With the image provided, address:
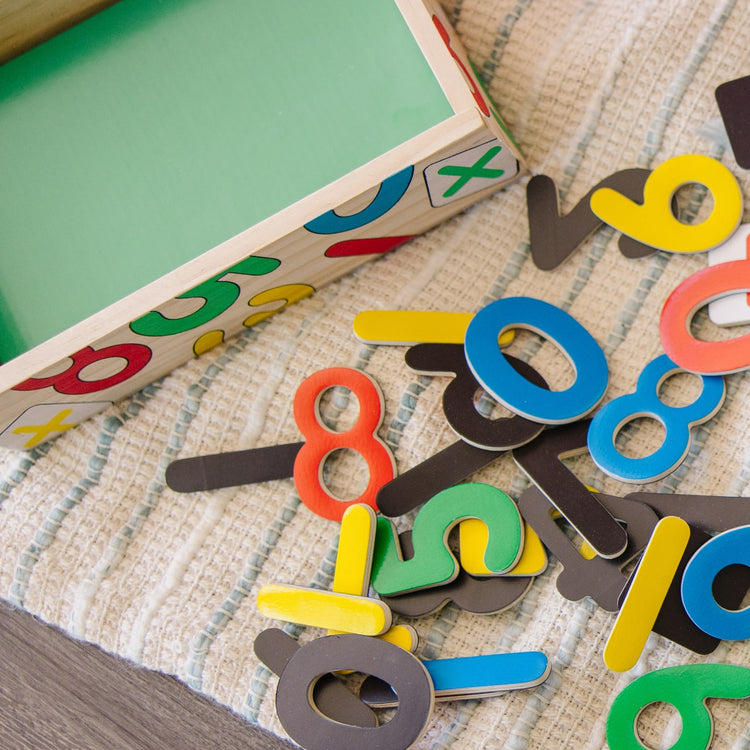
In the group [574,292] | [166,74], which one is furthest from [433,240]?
[166,74]

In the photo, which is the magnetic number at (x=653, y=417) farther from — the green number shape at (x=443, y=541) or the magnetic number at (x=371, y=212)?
the magnetic number at (x=371, y=212)

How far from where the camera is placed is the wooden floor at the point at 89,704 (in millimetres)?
569

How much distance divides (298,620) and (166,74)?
0.38 meters

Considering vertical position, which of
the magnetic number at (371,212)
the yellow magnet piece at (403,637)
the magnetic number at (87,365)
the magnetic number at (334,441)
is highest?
the magnetic number at (371,212)

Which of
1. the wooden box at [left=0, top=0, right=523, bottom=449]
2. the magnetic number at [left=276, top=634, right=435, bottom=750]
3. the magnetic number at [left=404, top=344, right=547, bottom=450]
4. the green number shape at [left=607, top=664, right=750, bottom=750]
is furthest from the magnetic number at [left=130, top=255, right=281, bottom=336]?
the green number shape at [left=607, top=664, right=750, bottom=750]

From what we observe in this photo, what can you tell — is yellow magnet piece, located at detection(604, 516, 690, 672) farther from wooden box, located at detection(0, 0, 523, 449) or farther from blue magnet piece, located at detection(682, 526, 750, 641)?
wooden box, located at detection(0, 0, 523, 449)

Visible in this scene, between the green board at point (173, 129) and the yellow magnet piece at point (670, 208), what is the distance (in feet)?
0.46

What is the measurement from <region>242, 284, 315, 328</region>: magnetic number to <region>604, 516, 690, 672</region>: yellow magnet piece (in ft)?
0.94

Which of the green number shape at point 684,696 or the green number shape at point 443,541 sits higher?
the green number shape at point 443,541

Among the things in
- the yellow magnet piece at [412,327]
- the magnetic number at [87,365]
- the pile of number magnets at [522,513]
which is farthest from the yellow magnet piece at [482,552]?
the magnetic number at [87,365]

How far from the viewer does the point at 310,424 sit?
57 centimetres

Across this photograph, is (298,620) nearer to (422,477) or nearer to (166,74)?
(422,477)

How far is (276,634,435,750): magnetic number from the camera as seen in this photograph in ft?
1.66

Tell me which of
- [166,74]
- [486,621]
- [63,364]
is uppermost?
[166,74]
